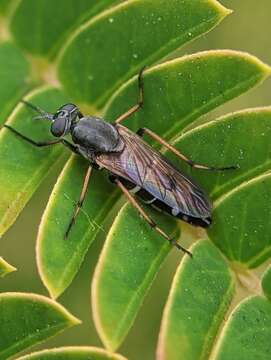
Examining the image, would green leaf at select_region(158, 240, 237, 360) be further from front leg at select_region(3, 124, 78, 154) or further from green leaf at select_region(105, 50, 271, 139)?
front leg at select_region(3, 124, 78, 154)

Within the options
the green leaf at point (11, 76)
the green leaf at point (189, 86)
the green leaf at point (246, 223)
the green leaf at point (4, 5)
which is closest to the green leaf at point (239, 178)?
the green leaf at point (246, 223)

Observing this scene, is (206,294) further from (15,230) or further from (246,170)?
(15,230)

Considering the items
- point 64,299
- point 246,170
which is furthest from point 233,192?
point 64,299

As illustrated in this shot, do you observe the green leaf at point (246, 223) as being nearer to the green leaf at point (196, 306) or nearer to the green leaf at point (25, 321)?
the green leaf at point (196, 306)

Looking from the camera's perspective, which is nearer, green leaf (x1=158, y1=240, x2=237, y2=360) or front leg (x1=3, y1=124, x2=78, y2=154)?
green leaf (x1=158, y1=240, x2=237, y2=360)

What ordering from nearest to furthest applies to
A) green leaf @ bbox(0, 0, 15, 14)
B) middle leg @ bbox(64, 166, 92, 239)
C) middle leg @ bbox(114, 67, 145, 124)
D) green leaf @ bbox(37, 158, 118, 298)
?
green leaf @ bbox(37, 158, 118, 298)
middle leg @ bbox(64, 166, 92, 239)
middle leg @ bbox(114, 67, 145, 124)
green leaf @ bbox(0, 0, 15, 14)

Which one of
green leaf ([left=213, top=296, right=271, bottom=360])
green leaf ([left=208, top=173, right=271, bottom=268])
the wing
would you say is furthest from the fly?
green leaf ([left=213, top=296, right=271, bottom=360])

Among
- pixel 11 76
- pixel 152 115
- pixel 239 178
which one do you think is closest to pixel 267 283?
pixel 239 178
